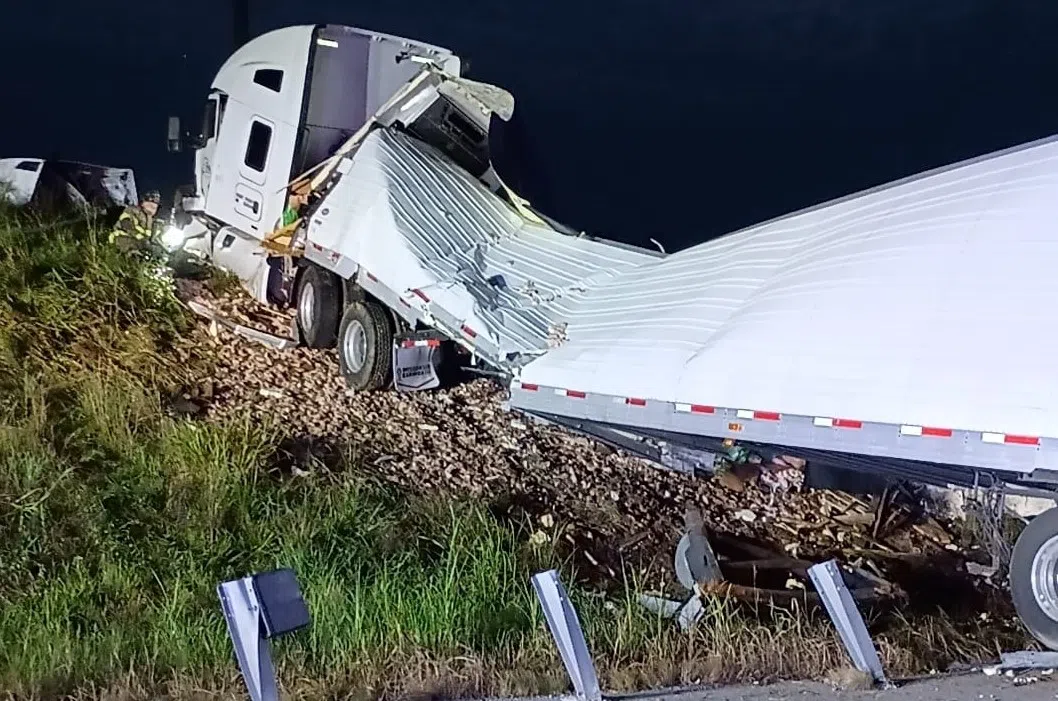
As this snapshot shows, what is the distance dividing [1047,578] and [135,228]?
10.8m

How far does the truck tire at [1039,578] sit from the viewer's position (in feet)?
21.9

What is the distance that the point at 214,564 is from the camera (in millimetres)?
7945

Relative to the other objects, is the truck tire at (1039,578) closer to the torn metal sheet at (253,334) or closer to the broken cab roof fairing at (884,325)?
the broken cab roof fairing at (884,325)

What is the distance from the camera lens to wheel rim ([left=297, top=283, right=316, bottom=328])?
12172 millimetres

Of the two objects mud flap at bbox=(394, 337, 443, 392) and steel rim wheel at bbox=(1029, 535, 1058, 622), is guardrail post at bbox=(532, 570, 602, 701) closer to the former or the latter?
steel rim wheel at bbox=(1029, 535, 1058, 622)

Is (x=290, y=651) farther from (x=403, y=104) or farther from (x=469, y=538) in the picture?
(x=403, y=104)

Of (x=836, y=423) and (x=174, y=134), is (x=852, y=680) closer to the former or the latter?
(x=836, y=423)

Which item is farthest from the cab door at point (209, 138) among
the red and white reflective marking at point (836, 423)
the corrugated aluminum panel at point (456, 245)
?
the red and white reflective marking at point (836, 423)

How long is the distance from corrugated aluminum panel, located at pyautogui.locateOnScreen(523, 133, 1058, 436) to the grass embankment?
148 cm

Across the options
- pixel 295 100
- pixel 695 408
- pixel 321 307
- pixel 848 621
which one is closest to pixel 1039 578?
pixel 848 621

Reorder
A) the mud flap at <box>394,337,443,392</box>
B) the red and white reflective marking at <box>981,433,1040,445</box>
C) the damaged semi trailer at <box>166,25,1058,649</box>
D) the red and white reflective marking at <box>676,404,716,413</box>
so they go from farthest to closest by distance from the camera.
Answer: the mud flap at <box>394,337,443,392</box>, the red and white reflective marking at <box>676,404,716,413</box>, the damaged semi trailer at <box>166,25,1058,649</box>, the red and white reflective marking at <box>981,433,1040,445</box>

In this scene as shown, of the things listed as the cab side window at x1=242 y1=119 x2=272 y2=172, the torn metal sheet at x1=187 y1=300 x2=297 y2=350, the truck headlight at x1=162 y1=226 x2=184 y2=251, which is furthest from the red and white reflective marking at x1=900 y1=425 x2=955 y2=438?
the truck headlight at x1=162 y1=226 x2=184 y2=251

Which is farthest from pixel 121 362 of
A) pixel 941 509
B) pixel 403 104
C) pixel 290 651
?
pixel 941 509

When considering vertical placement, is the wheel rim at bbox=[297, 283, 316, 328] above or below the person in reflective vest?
below
